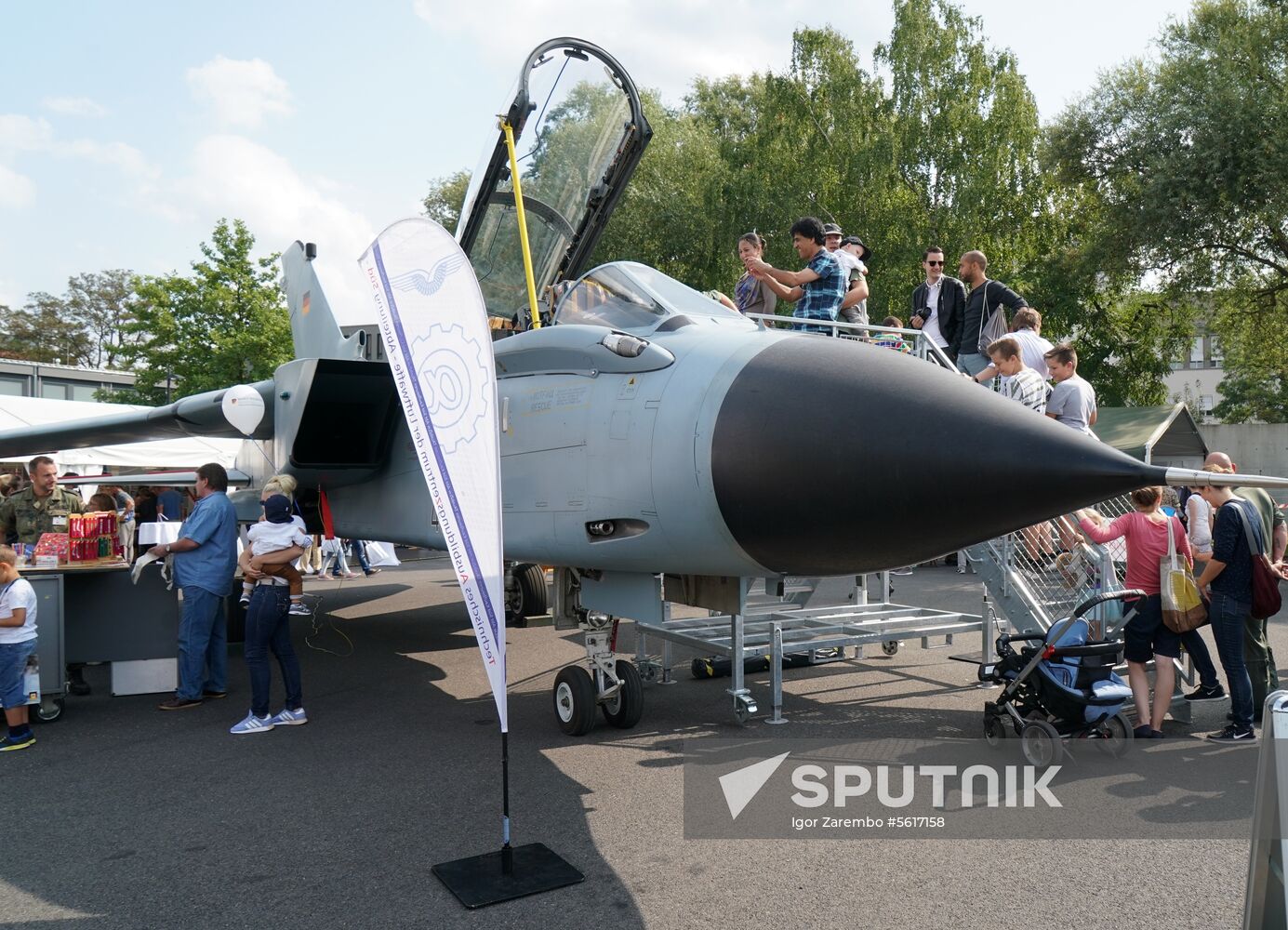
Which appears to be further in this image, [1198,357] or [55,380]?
[1198,357]

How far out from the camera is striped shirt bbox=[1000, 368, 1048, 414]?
6223 mm

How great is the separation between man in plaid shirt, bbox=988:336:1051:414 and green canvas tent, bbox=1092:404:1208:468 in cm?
877

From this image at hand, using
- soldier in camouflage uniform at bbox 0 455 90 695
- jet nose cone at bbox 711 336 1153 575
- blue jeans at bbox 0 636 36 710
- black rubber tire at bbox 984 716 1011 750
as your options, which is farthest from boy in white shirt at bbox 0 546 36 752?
black rubber tire at bbox 984 716 1011 750

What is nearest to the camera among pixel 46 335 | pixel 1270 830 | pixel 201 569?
pixel 1270 830

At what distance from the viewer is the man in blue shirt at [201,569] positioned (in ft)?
21.2

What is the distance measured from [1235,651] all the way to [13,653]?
719 centimetres

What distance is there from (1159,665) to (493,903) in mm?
4188

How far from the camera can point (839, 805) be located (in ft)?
14.1

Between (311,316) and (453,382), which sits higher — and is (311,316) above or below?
above

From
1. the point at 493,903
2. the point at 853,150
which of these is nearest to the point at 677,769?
the point at 493,903

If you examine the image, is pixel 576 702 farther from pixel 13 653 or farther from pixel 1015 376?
pixel 1015 376

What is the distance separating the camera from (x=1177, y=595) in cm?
534

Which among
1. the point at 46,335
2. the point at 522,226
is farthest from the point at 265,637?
the point at 46,335

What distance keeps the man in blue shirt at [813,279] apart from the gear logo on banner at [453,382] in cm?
294
